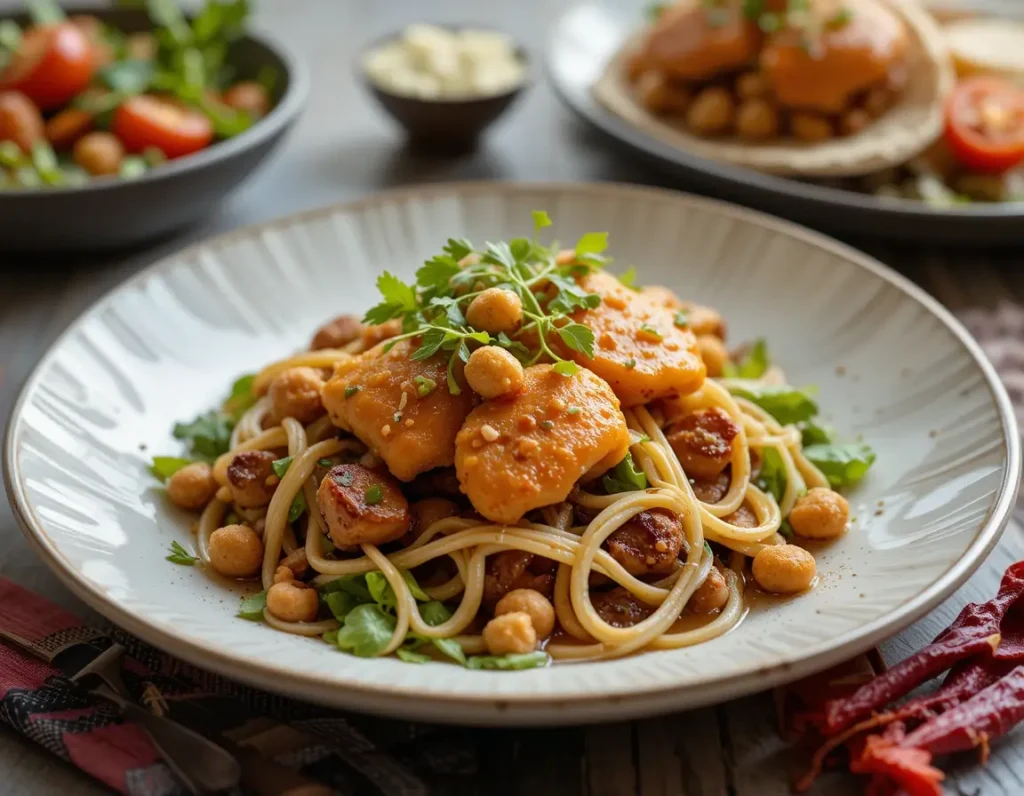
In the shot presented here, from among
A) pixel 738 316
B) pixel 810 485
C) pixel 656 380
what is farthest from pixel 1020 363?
pixel 656 380

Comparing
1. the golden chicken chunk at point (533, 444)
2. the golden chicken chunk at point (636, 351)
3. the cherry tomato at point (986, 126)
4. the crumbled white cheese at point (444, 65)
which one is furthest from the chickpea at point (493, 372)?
the cherry tomato at point (986, 126)

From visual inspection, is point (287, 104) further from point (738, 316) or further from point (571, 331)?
point (571, 331)

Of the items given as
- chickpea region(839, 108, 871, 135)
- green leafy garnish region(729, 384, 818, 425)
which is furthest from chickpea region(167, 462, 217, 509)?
chickpea region(839, 108, 871, 135)

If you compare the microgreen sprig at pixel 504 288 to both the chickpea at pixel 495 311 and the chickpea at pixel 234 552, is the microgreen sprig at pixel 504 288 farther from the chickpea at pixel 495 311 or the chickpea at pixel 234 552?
the chickpea at pixel 234 552

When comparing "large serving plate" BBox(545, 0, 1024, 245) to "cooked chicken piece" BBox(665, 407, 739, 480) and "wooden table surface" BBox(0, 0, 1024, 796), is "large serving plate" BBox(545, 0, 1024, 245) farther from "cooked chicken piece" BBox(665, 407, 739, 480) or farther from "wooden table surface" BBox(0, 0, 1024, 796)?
"cooked chicken piece" BBox(665, 407, 739, 480)

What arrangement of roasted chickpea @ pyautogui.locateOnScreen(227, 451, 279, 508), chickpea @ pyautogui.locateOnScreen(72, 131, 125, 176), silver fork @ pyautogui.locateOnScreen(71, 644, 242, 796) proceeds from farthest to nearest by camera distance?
chickpea @ pyautogui.locateOnScreen(72, 131, 125, 176) < roasted chickpea @ pyautogui.locateOnScreen(227, 451, 279, 508) < silver fork @ pyautogui.locateOnScreen(71, 644, 242, 796)

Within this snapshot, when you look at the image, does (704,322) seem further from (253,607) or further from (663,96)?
(663,96)
